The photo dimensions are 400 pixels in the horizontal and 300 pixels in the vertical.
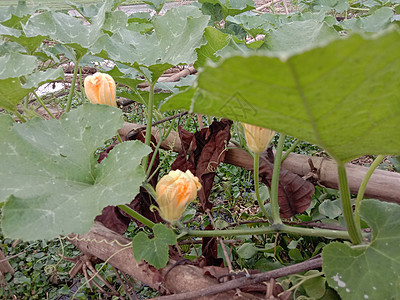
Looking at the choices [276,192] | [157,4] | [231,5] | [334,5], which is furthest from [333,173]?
[157,4]

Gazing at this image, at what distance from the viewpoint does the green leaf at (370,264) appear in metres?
0.49

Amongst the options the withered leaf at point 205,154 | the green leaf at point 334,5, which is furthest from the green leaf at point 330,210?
the green leaf at point 334,5

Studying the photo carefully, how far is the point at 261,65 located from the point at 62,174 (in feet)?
1.32

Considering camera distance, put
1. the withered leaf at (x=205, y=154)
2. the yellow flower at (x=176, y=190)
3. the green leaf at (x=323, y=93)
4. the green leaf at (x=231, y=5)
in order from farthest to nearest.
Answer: the green leaf at (x=231, y=5) < the withered leaf at (x=205, y=154) < the yellow flower at (x=176, y=190) < the green leaf at (x=323, y=93)

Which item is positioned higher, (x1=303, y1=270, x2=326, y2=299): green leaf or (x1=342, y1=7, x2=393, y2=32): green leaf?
(x1=342, y1=7, x2=393, y2=32): green leaf

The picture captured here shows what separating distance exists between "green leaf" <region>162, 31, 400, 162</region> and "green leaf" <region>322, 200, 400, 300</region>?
0.54 feet

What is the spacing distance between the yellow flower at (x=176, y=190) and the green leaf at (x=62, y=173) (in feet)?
0.17

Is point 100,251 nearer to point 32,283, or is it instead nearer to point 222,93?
point 222,93

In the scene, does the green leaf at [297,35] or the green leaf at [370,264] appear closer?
the green leaf at [370,264]

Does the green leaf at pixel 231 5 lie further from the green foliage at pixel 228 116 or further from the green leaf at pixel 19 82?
the green leaf at pixel 19 82

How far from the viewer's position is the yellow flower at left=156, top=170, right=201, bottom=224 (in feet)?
1.87

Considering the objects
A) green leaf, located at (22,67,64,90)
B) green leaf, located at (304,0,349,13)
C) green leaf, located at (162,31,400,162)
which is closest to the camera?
green leaf, located at (162,31,400,162)

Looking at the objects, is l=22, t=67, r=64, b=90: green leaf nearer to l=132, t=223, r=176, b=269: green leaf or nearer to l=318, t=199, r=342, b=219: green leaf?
l=132, t=223, r=176, b=269: green leaf

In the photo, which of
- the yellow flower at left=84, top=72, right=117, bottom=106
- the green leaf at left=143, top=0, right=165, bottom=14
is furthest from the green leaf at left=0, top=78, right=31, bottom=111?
the green leaf at left=143, top=0, right=165, bottom=14
